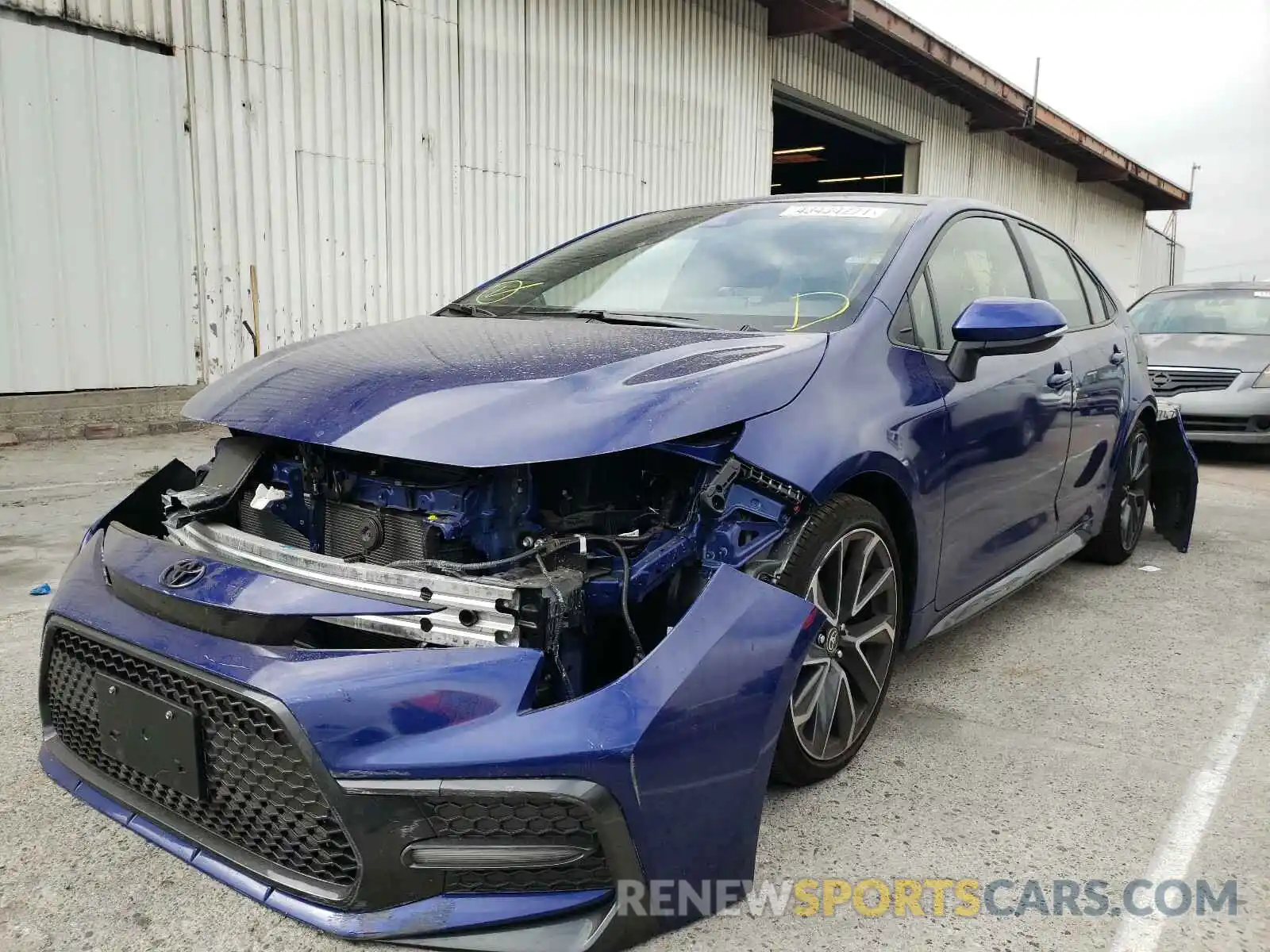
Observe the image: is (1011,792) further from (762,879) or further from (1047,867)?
(762,879)

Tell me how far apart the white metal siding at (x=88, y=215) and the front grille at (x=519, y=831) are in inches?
237

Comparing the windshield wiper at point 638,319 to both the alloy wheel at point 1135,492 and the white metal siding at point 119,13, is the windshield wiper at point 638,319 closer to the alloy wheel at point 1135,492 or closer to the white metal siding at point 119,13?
the alloy wheel at point 1135,492

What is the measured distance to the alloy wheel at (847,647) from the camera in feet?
7.52

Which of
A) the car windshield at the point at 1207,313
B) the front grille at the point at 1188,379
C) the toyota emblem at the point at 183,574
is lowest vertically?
the toyota emblem at the point at 183,574

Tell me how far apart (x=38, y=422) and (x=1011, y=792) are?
20.9ft

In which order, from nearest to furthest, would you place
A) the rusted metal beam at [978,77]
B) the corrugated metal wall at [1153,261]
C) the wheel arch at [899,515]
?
the wheel arch at [899,515] → the rusted metal beam at [978,77] → the corrugated metal wall at [1153,261]

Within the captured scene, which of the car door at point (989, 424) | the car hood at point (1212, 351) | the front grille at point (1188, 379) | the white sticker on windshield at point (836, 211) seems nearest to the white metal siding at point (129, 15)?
the white sticker on windshield at point (836, 211)

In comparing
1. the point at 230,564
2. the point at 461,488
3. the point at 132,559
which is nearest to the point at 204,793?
the point at 230,564

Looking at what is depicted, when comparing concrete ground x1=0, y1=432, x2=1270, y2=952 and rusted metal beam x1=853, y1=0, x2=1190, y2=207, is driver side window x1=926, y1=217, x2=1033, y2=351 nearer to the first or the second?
concrete ground x1=0, y1=432, x2=1270, y2=952

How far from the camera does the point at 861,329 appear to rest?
2.52 metres

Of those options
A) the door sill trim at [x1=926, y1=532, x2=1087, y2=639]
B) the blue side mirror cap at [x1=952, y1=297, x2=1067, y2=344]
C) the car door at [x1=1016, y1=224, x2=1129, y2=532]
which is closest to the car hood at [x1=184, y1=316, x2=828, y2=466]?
the blue side mirror cap at [x1=952, y1=297, x2=1067, y2=344]

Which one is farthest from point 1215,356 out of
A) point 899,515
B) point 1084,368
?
point 899,515

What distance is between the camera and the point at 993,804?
94.8 inches

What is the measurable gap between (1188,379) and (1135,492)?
4396 mm
